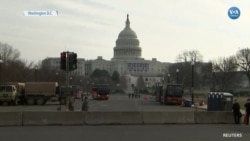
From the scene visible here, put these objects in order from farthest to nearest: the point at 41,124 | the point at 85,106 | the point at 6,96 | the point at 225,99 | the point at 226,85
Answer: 1. the point at 226,85
2. the point at 6,96
3. the point at 225,99
4. the point at 85,106
5. the point at 41,124

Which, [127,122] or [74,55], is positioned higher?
[74,55]

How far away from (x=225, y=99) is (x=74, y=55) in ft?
58.9

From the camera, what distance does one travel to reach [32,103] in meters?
67.8

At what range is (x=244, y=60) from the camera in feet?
416

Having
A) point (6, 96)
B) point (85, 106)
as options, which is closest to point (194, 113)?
point (85, 106)

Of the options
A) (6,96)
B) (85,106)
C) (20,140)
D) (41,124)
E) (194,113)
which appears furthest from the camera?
(6,96)

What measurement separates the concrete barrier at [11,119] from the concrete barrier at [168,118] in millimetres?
7206

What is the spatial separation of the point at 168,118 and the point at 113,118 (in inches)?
129

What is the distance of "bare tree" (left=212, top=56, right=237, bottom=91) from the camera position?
130m

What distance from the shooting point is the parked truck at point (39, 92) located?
6750cm

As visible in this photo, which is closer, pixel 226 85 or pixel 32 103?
pixel 32 103

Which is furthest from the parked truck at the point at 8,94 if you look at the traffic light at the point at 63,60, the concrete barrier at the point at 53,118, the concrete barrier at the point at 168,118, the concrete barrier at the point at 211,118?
the concrete barrier at the point at 211,118

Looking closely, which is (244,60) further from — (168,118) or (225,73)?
(168,118)

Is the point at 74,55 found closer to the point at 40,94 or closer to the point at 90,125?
the point at 90,125
